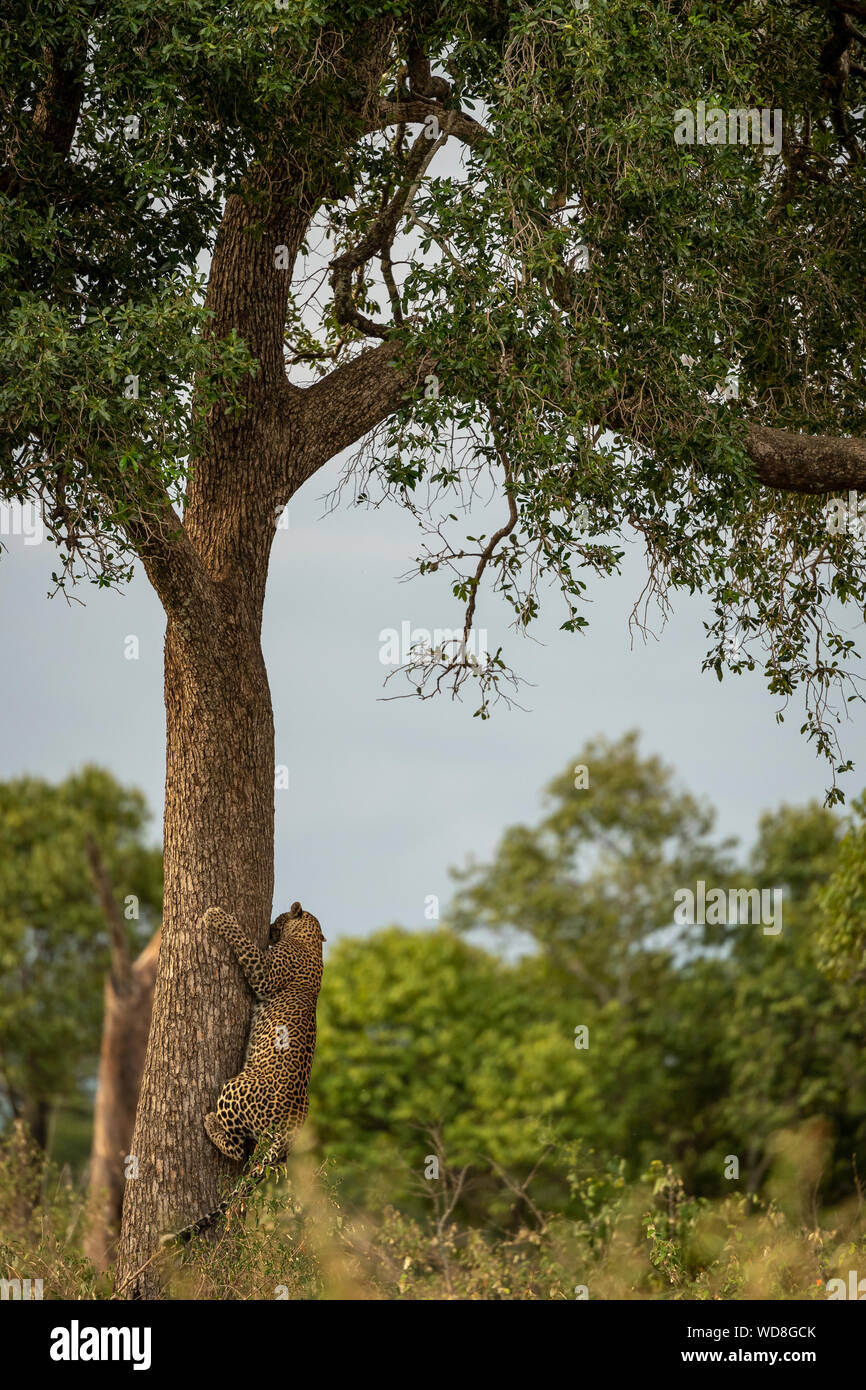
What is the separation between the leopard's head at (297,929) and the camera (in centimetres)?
871

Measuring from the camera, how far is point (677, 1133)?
23.4 m

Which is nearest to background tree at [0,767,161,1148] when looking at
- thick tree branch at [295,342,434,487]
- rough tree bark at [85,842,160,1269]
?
rough tree bark at [85,842,160,1269]

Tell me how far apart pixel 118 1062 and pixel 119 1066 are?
0.06m

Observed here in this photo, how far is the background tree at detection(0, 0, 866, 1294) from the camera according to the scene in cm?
703

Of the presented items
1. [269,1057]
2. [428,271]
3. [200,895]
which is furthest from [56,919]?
[428,271]

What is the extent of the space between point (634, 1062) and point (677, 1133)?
4.73ft

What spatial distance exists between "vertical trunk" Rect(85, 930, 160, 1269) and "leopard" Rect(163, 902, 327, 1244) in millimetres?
4984

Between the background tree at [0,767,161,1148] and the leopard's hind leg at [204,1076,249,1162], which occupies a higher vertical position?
the background tree at [0,767,161,1148]

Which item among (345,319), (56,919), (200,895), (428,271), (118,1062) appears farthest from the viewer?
(56,919)

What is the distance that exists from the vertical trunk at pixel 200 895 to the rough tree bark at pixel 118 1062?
4.48 metres

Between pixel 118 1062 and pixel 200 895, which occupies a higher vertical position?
pixel 200 895

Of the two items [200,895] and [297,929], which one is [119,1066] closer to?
[297,929]

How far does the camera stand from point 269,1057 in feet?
26.3

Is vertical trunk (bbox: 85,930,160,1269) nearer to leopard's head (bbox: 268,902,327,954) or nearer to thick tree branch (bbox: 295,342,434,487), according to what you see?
leopard's head (bbox: 268,902,327,954)
